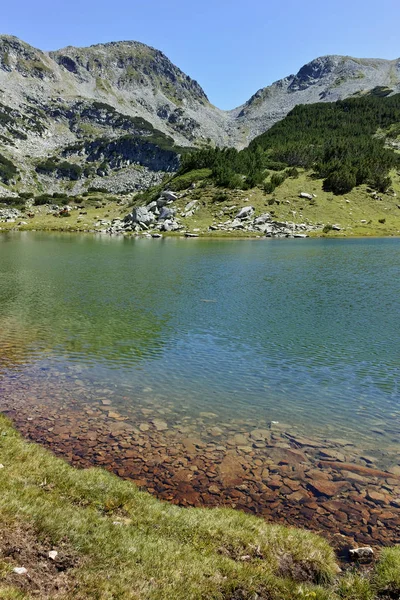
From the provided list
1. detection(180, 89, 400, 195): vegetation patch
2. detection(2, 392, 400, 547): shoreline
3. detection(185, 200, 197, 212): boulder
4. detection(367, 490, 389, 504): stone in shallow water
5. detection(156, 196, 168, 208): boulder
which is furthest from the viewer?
detection(180, 89, 400, 195): vegetation patch

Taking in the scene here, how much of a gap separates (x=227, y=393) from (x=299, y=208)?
5013 inches

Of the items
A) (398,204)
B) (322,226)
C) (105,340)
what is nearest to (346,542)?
(105,340)

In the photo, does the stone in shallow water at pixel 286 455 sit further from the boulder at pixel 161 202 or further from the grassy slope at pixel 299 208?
the boulder at pixel 161 202

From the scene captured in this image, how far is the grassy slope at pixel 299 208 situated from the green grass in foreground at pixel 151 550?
380 feet

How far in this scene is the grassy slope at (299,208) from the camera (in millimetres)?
129125

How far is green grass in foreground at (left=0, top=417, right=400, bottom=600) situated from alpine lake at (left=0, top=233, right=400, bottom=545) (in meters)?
1.25

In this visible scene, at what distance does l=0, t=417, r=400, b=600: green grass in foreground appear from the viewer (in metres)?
6.51

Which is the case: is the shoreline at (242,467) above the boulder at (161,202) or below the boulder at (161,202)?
below

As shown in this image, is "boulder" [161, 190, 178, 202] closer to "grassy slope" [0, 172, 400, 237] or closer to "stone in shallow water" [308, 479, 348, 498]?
"grassy slope" [0, 172, 400, 237]

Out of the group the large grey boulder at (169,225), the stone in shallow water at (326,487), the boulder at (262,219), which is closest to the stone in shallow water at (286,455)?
the stone in shallow water at (326,487)

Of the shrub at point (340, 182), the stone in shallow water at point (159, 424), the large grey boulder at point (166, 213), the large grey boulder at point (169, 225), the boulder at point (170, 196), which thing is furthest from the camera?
the boulder at point (170, 196)

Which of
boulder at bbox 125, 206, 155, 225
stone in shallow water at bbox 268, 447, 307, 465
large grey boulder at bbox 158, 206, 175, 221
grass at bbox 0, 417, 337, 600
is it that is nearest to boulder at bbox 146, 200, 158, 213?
boulder at bbox 125, 206, 155, 225

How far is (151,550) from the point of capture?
755 cm

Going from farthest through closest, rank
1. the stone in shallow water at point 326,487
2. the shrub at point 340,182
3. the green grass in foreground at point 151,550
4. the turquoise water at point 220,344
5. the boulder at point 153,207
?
the boulder at point 153,207 < the shrub at point 340,182 < the turquoise water at point 220,344 < the stone in shallow water at point 326,487 < the green grass in foreground at point 151,550
